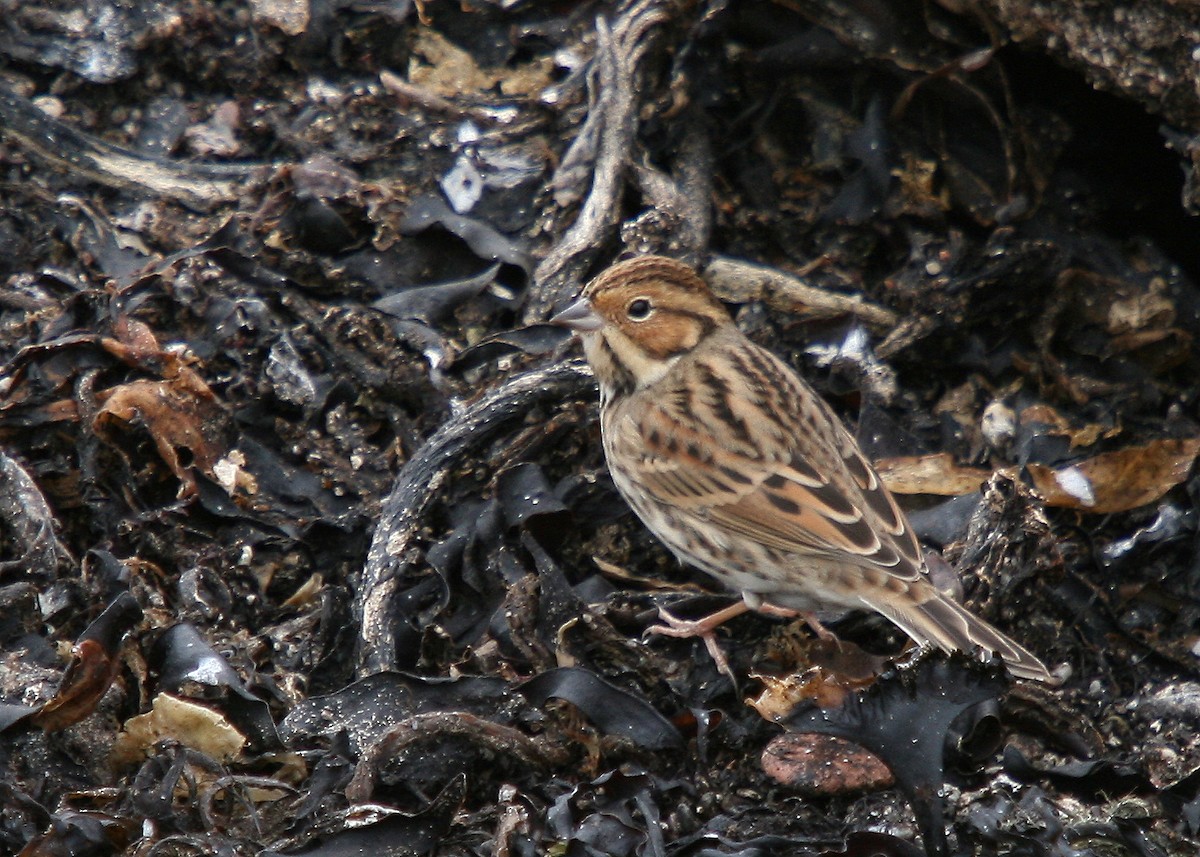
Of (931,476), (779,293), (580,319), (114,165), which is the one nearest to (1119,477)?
(931,476)

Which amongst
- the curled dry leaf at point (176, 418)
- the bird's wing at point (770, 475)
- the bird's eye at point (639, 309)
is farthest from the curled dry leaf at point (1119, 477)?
the curled dry leaf at point (176, 418)

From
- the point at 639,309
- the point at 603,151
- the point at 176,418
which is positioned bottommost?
the point at 176,418

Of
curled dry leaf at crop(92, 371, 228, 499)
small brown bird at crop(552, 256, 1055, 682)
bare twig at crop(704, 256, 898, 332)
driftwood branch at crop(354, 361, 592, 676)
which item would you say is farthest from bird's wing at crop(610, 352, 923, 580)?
curled dry leaf at crop(92, 371, 228, 499)

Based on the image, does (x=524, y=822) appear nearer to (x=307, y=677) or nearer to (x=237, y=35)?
(x=307, y=677)

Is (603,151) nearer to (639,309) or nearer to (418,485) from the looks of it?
(639,309)

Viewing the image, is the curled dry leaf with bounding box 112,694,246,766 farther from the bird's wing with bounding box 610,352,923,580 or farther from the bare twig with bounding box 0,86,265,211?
the bare twig with bounding box 0,86,265,211

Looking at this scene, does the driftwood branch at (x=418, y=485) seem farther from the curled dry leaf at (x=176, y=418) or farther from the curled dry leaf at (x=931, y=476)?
the curled dry leaf at (x=931, y=476)

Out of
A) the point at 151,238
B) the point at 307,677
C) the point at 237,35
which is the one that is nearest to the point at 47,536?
the point at 307,677

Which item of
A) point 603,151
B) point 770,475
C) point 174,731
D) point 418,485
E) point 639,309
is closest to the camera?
point 174,731
